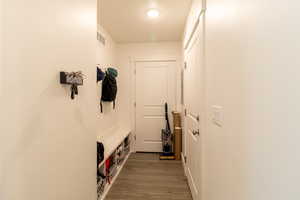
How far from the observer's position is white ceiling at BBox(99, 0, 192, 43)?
236cm

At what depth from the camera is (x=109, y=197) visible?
233cm

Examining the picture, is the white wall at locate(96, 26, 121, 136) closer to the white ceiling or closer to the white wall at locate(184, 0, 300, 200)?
the white ceiling

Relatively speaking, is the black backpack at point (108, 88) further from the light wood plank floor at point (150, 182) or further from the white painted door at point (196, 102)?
the white painted door at point (196, 102)

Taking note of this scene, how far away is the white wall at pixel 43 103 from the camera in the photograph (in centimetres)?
78

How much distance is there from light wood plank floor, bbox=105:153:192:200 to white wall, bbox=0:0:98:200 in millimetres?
1085

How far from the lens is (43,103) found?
99 centimetres

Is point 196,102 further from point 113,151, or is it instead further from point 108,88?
point 108,88

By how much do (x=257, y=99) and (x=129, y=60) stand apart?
358cm

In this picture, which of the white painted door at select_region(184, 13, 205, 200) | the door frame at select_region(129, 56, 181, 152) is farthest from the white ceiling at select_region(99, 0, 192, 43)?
the white painted door at select_region(184, 13, 205, 200)

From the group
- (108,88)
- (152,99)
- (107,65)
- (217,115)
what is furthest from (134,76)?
(217,115)

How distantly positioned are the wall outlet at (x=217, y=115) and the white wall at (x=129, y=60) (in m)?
2.65

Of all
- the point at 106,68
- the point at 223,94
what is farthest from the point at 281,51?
the point at 106,68

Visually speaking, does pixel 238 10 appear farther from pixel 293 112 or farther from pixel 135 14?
pixel 135 14

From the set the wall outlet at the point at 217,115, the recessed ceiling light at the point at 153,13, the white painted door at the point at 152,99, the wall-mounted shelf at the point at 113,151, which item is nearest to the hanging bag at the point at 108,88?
the wall-mounted shelf at the point at 113,151
